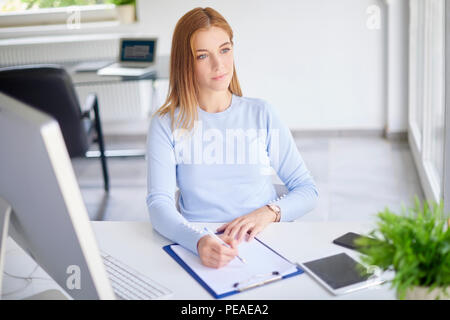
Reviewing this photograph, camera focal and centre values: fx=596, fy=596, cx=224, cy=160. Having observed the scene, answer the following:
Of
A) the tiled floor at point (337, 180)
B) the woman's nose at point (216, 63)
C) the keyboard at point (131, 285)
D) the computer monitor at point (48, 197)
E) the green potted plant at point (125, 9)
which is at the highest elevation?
the green potted plant at point (125, 9)

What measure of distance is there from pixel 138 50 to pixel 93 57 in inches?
29.5

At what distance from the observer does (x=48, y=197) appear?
78 cm

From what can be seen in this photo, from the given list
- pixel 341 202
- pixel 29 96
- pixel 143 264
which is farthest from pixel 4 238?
pixel 341 202

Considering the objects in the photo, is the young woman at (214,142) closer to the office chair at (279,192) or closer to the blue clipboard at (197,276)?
the office chair at (279,192)

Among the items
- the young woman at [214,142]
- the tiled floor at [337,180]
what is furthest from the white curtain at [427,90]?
the young woman at [214,142]

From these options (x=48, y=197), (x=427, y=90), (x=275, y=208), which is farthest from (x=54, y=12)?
(x=48, y=197)

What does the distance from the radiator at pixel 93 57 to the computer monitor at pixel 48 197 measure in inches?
136

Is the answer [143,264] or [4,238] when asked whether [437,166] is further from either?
[4,238]

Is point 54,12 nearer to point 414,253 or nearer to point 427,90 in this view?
point 427,90

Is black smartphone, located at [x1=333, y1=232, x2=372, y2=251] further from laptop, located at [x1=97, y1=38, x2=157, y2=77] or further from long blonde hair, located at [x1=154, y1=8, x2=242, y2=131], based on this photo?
laptop, located at [x1=97, y1=38, x2=157, y2=77]

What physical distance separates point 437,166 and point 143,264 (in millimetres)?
2248

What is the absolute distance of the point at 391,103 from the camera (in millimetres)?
4207

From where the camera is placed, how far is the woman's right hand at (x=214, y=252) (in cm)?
119

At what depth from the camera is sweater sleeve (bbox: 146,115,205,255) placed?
4.48 ft
